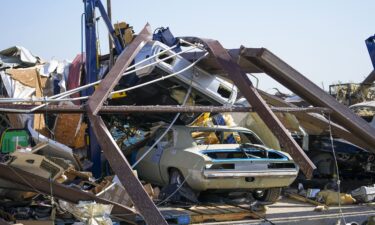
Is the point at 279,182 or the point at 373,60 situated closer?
the point at 279,182

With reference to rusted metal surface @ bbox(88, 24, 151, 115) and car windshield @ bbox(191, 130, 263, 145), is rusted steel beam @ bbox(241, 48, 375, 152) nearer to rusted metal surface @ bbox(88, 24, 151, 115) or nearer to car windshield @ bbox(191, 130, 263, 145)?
rusted metal surface @ bbox(88, 24, 151, 115)

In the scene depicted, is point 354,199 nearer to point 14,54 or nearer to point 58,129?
point 58,129

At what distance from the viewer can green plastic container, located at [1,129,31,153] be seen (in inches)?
405

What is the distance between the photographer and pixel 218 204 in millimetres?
9492

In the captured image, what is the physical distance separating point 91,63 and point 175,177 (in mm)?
3005

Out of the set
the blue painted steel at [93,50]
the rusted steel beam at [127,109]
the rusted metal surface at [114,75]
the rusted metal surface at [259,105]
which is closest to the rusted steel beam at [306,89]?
the rusted metal surface at [259,105]

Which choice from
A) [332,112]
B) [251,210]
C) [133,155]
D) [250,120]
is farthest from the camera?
[250,120]

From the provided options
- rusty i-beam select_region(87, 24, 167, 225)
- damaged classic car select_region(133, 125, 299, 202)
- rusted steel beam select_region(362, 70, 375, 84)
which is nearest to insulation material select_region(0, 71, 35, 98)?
damaged classic car select_region(133, 125, 299, 202)

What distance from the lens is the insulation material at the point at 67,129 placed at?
39.0 feet

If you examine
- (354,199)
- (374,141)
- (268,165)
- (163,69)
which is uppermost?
(163,69)

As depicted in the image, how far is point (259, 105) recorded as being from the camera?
24.8 ft

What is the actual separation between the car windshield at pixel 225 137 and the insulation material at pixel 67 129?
8.99ft

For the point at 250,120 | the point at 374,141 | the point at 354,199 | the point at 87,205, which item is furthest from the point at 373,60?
the point at 87,205

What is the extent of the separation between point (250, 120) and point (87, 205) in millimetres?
6726
